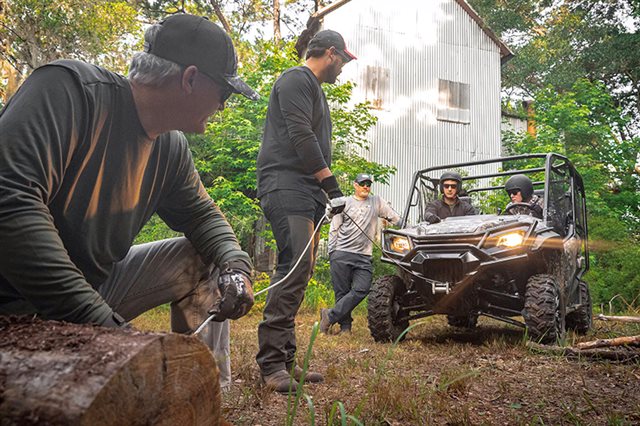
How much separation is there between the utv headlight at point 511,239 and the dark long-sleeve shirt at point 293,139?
210cm

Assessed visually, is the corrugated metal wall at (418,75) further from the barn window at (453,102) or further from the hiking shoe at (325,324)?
the hiking shoe at (325,324)

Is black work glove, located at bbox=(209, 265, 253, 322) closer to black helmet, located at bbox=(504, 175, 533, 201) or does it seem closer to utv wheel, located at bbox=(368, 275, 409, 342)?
utv wheel, located at bbox=(368, 275, 409, 342)

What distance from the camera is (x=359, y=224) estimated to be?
736 centimetres

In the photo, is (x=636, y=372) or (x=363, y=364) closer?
(x=636, y=372)

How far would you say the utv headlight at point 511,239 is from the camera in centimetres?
498

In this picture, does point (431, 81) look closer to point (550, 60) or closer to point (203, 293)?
point (550, 60)

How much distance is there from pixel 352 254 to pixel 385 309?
175 centimetres

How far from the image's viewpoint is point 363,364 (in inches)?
159

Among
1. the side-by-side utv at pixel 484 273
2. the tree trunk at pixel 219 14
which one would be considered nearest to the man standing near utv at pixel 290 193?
the side-by-side utv at pixel 484 273

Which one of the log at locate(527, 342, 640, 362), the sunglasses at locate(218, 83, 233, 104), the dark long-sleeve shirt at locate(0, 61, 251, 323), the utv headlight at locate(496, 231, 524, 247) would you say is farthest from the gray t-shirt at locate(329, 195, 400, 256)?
the sunglasses at locate(218, 83, 233, 104)

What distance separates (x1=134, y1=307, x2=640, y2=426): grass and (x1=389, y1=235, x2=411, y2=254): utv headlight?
89cm

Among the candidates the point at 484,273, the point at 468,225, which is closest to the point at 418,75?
the point at 468,225

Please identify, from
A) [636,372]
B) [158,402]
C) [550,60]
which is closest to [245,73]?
[636,372]

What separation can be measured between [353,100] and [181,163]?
15.2m
